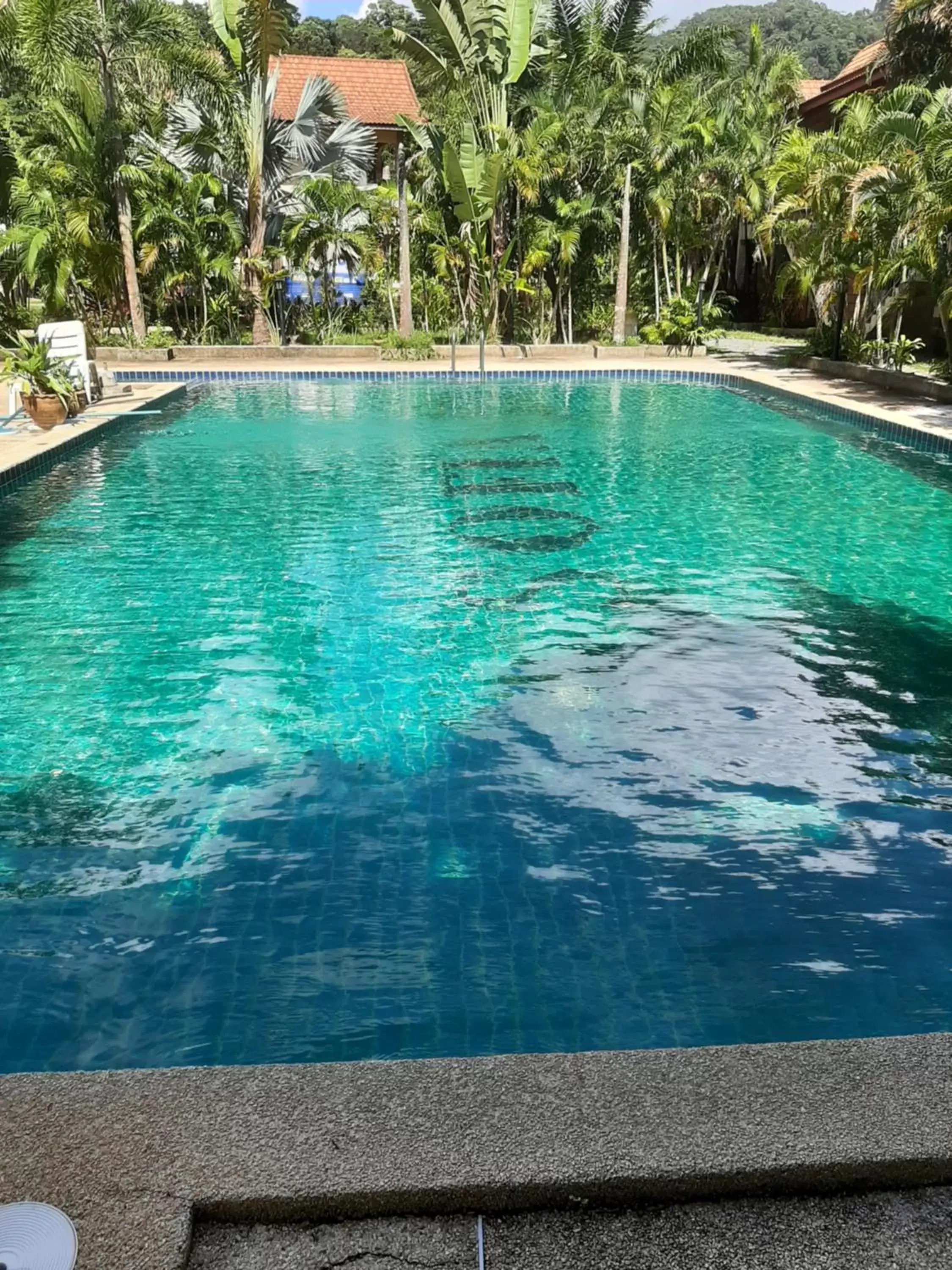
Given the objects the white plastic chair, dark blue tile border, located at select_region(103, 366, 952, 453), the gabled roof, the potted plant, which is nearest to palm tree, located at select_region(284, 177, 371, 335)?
dark blue tile border, located at select_region(103, 366, 952, 453)

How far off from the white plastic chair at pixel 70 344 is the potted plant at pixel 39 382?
0.69 metres

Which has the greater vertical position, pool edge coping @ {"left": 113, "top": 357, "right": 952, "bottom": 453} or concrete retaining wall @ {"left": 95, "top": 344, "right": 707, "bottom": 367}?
concrete retaining wall @ {"left": 95, "top": 344, "right": 707, "bottom": 367}

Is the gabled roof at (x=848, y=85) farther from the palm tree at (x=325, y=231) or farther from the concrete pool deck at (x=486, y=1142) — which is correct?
the concrete pool deck at (x=486, y=1142)

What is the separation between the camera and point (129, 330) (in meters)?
21.1

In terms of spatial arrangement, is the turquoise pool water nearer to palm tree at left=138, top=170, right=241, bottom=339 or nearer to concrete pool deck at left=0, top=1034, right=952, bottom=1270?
concrete pool deck at left=0, top=1034, right=952, bottom=1270

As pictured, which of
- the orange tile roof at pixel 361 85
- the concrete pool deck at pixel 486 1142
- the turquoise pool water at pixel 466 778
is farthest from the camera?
the orange tile roof at pixel 361 85

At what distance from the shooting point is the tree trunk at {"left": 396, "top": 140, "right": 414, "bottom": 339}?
19.9 metres

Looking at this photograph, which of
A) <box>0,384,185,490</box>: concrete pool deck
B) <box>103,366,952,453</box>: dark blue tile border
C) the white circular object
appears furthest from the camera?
<box>103,366,952,453</box>: dark blue tile border

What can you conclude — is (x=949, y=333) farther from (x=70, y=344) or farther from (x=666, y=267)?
(x=70, y=344)

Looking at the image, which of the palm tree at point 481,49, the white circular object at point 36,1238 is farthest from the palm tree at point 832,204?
the white circular object at point 36,1238

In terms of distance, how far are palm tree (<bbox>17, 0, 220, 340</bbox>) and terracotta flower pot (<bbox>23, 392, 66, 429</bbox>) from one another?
786 centimetres

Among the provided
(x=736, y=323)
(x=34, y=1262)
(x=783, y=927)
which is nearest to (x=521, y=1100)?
(x=34, y=1262)

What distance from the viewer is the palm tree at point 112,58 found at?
1645 centimetres

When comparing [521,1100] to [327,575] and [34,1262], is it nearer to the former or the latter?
[34,1262]
